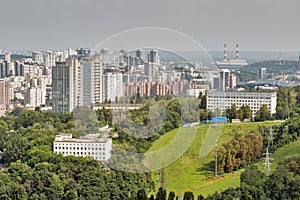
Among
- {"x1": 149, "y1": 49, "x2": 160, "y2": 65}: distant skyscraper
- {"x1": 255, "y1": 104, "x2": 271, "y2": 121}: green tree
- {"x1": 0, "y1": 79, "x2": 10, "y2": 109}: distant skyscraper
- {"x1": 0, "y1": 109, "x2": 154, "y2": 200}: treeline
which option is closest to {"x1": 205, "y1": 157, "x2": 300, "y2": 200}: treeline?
{"x1": 0, "y1": 109, "x2": 154, "y2": 200}: treeline

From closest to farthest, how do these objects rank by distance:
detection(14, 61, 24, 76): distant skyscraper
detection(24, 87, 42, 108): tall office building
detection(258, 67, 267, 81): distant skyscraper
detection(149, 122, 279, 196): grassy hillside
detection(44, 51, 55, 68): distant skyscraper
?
detection(149, 122, 279, 196): grassy hillside → detection(24, 87, 42, 108): tall office building → detection(44, 51, 55, 68): distant skyscraper → detection(14, 61, 24, 76): distant skyscraper → detection(258, 67, 267, 81): distant skyscraper

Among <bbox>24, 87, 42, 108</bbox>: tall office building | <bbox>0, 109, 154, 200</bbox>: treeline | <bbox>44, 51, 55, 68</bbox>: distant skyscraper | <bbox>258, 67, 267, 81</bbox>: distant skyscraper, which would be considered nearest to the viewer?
<bbox>0, 109, 154, 200</bbox>: treeline

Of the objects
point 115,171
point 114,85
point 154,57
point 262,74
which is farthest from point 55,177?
point 262,74

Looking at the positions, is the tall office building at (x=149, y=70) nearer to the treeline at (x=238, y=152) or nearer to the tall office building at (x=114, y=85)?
the tall office building at (x=114, y=85)

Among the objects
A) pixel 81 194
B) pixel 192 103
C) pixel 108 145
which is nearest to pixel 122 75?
pixel 108 145

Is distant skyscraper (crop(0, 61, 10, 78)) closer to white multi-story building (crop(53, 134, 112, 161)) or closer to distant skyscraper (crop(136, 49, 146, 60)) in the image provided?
white multi-story building (crop(53, 134, 112, 161))

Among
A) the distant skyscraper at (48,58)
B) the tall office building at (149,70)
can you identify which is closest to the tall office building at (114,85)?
the tall office building at (149,70)

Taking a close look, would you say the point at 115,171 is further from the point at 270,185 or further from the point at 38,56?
the point at 38,56
